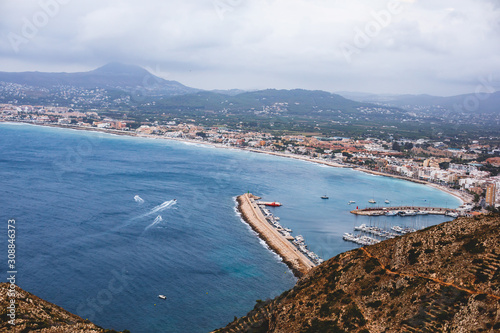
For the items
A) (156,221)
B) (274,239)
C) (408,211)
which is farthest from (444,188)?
(156,221)

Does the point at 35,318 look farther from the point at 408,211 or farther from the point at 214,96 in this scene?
the point at 214,96

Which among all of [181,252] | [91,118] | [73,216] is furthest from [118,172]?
[91,118]

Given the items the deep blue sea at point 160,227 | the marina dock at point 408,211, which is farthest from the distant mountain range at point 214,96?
the marina dock at point 408,211

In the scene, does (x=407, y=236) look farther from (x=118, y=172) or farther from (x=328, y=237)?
(x=118, y=172)

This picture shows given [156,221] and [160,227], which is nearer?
[160,227]

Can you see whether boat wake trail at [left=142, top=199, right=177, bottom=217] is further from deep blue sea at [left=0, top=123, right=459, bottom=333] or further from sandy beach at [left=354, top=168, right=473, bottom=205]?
sandy beach at [left=354, top=168, right=473, bottom=205]

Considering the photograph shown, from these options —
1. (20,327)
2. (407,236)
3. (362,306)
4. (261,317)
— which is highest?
(407,236)

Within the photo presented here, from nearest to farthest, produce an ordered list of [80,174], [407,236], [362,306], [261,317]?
1. [362,306]
2. [407,236]
3. [261,317]
4. [80,174]
